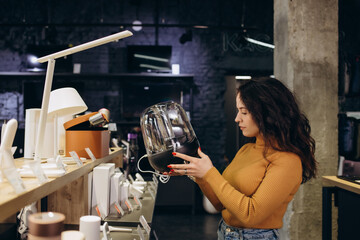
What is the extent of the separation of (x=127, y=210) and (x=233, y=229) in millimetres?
908

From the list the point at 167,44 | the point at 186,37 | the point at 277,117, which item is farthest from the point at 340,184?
the point at 167,44

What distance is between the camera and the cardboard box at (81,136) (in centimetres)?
176

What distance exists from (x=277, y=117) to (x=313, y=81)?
153 centimetres

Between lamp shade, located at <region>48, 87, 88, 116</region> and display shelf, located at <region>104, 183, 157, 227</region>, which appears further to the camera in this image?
display shelf, located at <region>104, 183, 157, 227</region>

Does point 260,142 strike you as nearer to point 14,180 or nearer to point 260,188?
point 260,188

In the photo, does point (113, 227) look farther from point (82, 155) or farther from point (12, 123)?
point (12, 123)

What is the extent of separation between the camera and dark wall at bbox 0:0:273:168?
550 cm

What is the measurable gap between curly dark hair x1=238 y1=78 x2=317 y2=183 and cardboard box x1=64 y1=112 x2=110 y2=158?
3.09 ft

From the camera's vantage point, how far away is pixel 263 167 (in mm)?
1312

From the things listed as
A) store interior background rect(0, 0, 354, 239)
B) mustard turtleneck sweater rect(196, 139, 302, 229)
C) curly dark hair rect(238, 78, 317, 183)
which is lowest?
mustard turtleneck sweater rect(196, 139, 302, 229)

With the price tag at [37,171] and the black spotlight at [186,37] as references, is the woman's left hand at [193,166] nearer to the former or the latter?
the price tag at [37,171]

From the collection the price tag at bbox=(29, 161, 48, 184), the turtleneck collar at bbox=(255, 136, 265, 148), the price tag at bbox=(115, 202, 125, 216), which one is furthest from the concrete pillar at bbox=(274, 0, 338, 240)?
the price tag at bbox=(29, 161, 48, 184)

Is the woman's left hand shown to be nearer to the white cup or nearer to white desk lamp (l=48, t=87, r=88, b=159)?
the white cup

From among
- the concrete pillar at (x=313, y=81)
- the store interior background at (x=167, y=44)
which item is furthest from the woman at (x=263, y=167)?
the store interior background at (x=167, y=44)
